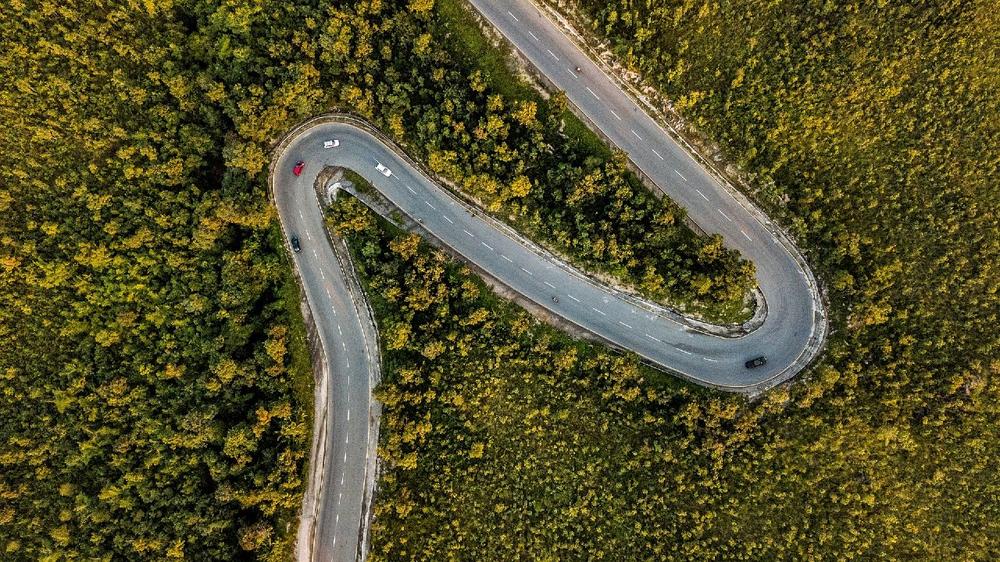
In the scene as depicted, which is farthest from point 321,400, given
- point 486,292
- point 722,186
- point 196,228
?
point 722,186

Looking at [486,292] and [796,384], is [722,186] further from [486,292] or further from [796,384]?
[486,292]

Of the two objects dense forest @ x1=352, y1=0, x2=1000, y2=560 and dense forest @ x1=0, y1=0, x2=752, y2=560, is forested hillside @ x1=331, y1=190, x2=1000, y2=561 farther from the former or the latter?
dense forest @ x1=0, y1=0, x2=752, y2=560

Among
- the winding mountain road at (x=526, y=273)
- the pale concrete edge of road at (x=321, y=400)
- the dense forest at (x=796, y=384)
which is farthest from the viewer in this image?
A: the winding mountain road at (x=526, y=273)

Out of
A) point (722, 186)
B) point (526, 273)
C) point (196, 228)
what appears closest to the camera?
point (196, 228)

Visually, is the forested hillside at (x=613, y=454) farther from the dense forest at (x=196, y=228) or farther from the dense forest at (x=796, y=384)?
the dense forest at (x=196, y=228)

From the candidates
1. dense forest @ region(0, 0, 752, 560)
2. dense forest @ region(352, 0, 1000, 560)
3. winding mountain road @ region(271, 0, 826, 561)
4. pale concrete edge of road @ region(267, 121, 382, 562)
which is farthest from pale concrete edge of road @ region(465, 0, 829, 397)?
pale concrete edge of road @ region(267, 121, 382, 562)

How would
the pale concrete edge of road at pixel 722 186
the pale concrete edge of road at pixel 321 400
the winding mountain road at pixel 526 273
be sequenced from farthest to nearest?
the winding mountain road at pixel 526 273 → the pale concrete edge of road at pixel 321 400 → the pale concrete edge of road at pixel 722 186

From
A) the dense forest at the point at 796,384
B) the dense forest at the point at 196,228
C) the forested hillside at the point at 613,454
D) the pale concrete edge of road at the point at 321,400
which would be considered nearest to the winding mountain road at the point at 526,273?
the pale concrete edge of road at the point at 321,400
